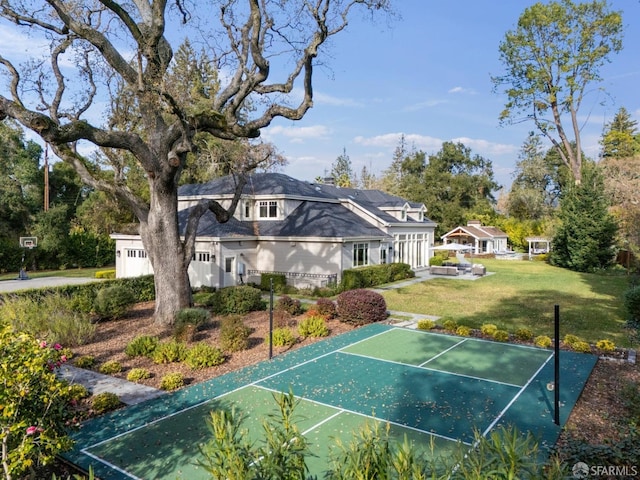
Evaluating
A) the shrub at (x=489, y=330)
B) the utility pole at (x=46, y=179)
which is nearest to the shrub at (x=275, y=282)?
the shrub at (x=489, y=330)

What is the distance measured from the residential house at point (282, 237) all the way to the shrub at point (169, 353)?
35.4 ft

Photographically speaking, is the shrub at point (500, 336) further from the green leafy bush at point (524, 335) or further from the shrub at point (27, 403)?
the shrub at point (27, 403)

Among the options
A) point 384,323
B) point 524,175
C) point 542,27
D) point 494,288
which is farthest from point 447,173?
point 384,323

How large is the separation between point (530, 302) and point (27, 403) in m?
21.5

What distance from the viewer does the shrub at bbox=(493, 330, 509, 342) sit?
13.9m

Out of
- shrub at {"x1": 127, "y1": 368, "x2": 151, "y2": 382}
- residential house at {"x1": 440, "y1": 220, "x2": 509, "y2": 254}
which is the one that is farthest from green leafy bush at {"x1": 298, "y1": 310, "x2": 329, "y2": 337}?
residential house at {"x1": 440, "y1": 220, "x2": 509, "y2": 254}

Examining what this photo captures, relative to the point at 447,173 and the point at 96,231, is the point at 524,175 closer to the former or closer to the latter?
the point at 447,173

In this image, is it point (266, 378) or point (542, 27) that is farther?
point (542, 27)

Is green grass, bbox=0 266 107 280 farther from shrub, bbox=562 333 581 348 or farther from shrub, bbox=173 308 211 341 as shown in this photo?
shrub, bbox=562 333 581 348

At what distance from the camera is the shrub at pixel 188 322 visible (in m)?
12.7

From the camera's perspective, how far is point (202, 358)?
10727 millimetres

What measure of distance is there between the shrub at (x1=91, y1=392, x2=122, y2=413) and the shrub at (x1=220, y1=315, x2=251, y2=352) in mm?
3851

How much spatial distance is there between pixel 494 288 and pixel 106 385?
2241 cm

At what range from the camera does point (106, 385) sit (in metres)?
→ 9.58
